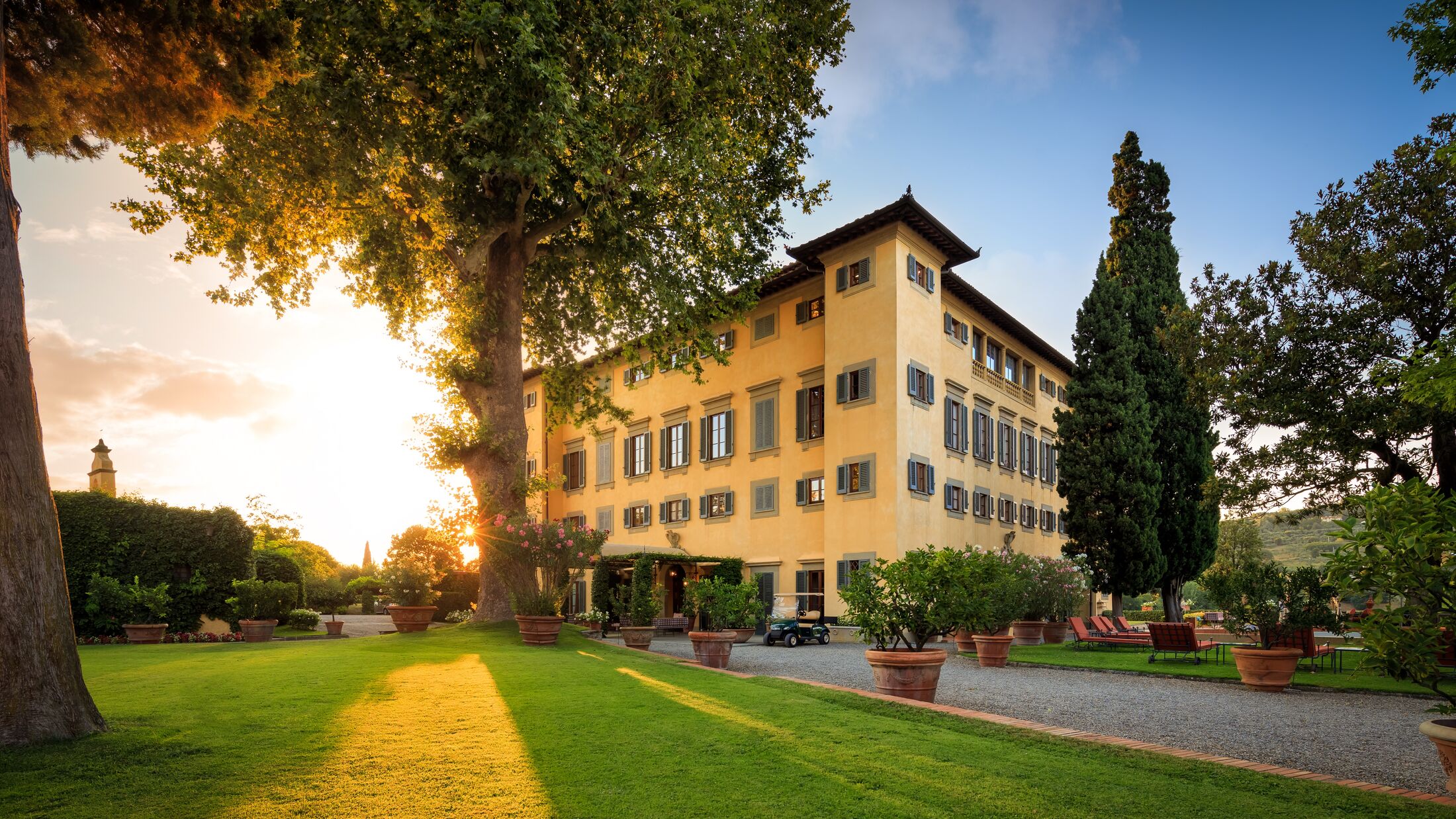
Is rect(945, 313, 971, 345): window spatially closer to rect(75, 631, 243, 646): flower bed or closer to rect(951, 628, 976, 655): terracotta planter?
rect(951, 628, 976, 655): terracotta planter

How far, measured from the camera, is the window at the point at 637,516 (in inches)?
1355

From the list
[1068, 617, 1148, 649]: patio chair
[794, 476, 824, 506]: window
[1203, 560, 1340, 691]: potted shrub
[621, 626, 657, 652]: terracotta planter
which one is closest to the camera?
[1203, 560, 1340, 691]: potted shrub

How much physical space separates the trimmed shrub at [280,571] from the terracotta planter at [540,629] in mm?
11955

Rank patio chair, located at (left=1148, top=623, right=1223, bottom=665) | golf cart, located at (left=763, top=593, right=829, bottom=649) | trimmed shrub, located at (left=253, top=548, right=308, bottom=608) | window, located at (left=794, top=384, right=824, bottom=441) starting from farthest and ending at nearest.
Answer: window, located at (left=794, top=384, right=824, bottom=441) → trimmed shrub, located at (left=253, top=548, right=308, bottom=608) → golf cart, located at (left=763, top=593, right=829, bottom=649) → patio chair, located at (left=1148, top=623, right=1223, bottom=665)

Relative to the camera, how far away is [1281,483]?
17.7 metres

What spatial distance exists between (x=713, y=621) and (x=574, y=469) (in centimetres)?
2548

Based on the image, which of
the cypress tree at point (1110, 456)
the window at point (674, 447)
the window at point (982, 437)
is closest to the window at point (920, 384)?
the window at point (982, 437)

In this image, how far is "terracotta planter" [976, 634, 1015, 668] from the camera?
1557cm

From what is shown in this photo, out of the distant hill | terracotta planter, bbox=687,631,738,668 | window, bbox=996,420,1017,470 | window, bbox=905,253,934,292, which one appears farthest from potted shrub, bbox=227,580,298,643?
the distant hill

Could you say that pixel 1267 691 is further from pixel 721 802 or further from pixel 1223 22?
pixel 721 802

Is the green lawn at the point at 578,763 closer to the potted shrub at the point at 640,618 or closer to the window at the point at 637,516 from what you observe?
the potted shrub at the point at 640,618

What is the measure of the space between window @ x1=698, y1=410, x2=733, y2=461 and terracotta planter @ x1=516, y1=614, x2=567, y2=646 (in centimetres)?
1643

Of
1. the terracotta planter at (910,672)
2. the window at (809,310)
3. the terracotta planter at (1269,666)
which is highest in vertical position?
the window at (809,310)

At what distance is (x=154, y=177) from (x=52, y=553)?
15539 millimetres
